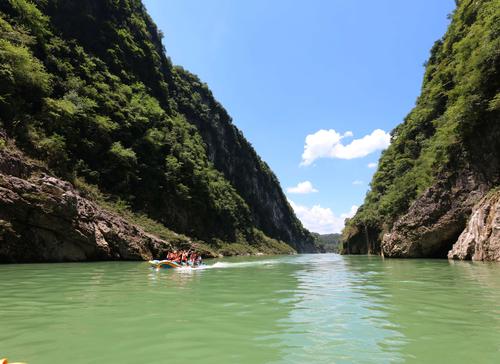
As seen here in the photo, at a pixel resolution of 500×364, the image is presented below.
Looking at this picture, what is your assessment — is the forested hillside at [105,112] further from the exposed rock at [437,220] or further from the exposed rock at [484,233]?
the exposed rock at [484,233]

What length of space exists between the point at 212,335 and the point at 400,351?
309 cm

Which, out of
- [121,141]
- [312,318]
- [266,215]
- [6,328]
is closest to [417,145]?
[121,141]

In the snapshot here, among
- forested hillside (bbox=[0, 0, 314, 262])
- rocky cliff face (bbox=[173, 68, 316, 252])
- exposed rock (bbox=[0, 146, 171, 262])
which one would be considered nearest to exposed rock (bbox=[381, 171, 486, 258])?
exposed rock (bbox=[0, 146, 171, 262])

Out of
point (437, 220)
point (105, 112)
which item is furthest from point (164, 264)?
point (105, 112)

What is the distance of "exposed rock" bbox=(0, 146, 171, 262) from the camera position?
2553 cm

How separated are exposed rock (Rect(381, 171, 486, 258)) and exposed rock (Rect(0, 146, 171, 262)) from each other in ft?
85.7

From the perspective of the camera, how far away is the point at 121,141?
48.7 metres

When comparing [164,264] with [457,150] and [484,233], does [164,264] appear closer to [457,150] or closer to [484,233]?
[484,233]

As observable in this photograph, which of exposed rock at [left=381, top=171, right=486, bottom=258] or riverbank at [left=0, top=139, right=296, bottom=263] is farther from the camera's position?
exposed rock at [left=381, top=171, right=486, bottom=258]

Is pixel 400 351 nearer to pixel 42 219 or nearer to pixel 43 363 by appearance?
pixel 43 363

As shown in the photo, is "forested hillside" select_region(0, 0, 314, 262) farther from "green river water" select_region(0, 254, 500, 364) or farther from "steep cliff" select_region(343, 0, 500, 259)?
"steep cliff" select_region(343, 0, 500, 259)

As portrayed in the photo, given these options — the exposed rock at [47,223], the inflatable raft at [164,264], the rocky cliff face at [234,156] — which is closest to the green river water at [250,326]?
the inflatable raft at [164,264]

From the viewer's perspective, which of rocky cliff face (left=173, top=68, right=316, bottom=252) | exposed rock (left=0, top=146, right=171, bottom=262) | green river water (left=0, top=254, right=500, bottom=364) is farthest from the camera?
rocky cliff face (left=173, top=68, right=316, bottom=252)

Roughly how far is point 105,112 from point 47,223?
80.3ft
